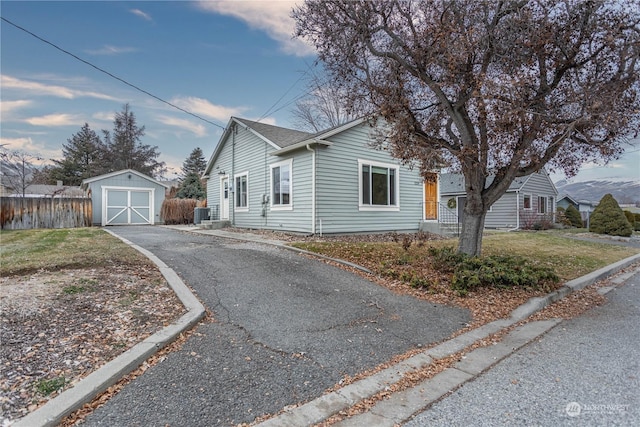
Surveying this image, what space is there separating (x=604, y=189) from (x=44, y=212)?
2019 inches

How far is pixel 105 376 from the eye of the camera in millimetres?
2404

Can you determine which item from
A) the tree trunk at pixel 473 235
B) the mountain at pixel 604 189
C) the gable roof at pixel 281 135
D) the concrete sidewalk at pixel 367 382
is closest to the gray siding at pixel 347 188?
the gable roof at pixel 281 135

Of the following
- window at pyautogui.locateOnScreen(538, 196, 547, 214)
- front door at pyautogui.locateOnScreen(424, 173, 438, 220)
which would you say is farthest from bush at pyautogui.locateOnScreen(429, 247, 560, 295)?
window at pyautogui.locateOnScreen(538, 196, 547, 214)

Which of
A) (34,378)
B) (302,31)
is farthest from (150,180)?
(34,378)

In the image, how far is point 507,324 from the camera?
4109 millimetres

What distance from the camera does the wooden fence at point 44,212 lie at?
1537cm

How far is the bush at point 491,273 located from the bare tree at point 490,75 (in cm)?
68

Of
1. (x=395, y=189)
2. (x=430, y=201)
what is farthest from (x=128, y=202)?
(x=430, y=201)

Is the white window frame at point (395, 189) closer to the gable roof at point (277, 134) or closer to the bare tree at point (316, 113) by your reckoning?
the gable roof at point (277, 134)

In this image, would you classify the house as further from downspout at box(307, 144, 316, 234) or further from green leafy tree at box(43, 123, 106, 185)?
green leafy tree at box(43, 123, 106, 185)

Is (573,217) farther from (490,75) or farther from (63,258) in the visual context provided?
(63,258)

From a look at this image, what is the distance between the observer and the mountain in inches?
1353

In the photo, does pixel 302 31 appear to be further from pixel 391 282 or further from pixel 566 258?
pixel 566 258

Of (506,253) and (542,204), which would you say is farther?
(542,204)
